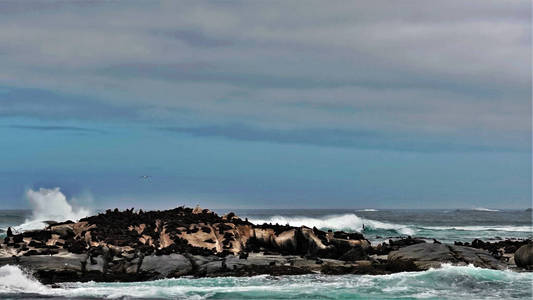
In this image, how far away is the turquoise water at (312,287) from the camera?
27.0m

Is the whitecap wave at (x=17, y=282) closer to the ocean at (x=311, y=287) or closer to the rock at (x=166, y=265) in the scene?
the ocean at (x=311, y=287)

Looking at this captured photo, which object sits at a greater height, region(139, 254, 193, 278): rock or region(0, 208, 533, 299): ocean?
region(139, 254, 193, 278): rock

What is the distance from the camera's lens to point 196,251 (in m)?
35.8

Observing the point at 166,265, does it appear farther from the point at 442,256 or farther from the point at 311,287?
the point at 442,256

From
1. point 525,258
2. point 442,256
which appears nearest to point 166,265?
point 442,256

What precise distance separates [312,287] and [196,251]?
883 cm

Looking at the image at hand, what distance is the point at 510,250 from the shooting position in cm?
4584

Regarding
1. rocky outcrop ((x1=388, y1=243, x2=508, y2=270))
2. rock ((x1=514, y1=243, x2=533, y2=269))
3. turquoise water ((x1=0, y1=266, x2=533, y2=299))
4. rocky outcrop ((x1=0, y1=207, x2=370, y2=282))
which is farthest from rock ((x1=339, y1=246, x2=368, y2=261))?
rock ((x1=514, y1=243, x2=533, y2=269))

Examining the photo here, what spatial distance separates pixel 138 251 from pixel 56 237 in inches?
259

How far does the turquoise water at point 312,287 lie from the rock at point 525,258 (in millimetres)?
3316

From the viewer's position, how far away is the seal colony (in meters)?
32.7

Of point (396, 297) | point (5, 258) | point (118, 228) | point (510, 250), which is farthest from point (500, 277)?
point (5, 258)

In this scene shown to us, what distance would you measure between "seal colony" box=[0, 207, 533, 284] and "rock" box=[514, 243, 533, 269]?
5cm

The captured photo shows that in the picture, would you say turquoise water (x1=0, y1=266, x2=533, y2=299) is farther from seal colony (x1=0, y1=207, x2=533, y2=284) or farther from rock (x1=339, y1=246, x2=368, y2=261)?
rock (x1=339, y1=246, x2=368, y2=261)
